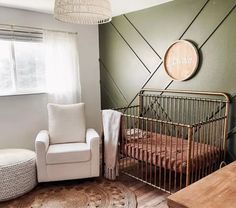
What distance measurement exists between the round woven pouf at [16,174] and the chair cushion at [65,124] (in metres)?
0.49

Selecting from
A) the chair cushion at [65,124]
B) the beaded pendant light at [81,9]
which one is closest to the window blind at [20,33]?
the chair cushion at [65,124]

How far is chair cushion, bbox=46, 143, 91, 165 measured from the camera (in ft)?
8.45

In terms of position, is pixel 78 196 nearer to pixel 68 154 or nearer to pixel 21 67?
pixel 68 154

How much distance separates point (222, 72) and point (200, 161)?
105 centimetres

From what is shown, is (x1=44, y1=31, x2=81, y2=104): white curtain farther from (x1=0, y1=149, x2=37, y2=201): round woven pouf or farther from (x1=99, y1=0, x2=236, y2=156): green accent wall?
(x1=0, y1=149, x2=37, y2=201): round woven pouf

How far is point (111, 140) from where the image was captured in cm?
279

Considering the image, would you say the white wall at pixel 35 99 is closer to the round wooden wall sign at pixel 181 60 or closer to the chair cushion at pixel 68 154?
the chair cushion at pixel 68 154

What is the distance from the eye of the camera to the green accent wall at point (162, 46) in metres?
2.47

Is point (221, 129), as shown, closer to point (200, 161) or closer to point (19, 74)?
point (200, 161)

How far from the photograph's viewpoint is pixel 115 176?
2795 mm

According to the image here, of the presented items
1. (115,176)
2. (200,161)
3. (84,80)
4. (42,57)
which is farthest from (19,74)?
(200,161)

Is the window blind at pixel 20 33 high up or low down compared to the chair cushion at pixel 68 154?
up

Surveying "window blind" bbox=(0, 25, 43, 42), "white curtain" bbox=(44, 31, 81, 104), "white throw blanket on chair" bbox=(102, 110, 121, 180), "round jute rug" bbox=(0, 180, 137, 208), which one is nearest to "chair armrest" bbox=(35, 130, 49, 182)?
"round jute rug" bbox=(0, 180, 137, 208)

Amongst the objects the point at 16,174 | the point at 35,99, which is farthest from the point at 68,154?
the point at 35,99
